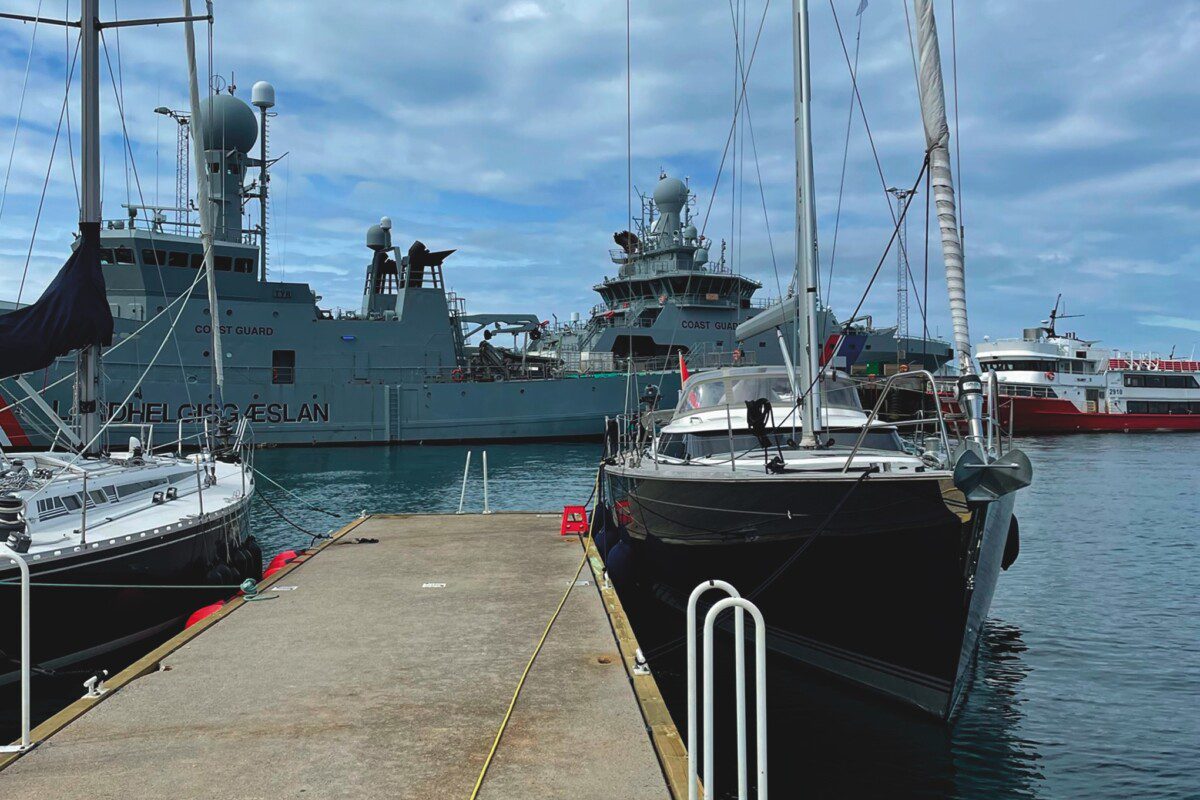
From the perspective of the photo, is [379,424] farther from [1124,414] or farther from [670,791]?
[1124,414]

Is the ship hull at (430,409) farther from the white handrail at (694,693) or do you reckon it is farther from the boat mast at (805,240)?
the white handrail at (694,693)

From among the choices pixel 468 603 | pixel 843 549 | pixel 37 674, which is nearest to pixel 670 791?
pixel 843 549

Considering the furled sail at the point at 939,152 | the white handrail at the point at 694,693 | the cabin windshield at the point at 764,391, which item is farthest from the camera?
the cabin windshield at the point at 764,391

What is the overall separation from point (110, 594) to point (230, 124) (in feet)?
116

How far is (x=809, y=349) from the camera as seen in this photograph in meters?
9.29

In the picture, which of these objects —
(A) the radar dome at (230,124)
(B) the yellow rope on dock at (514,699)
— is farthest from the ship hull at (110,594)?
(A) the radar dome at (230,124)

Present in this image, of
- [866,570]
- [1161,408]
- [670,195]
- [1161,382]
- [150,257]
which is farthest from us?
[1161,382]

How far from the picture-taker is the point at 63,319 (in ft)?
35.7

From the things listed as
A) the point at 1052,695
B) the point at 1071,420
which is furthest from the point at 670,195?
the point at 1052,695

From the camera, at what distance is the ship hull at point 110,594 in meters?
7.87

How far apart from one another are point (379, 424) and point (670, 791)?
37708 mm

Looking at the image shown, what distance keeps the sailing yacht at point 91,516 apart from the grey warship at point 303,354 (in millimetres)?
24338

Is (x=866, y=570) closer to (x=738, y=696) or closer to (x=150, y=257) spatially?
(x=738, y=696)

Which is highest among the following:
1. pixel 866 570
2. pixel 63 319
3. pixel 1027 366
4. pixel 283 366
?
pixel 1027 366
